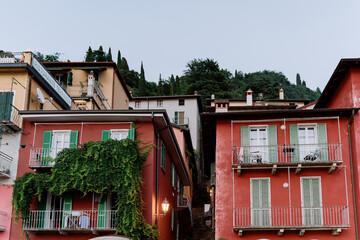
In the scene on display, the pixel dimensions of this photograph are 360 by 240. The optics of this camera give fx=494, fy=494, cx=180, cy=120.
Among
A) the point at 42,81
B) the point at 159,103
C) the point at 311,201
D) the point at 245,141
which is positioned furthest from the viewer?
the point at 159,103

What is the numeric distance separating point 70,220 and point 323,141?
1276 cm

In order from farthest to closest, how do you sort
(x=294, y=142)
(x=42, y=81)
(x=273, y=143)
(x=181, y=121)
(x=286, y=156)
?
1. (x=181, y=121)
2. (x=42, y=81)
3. (x=273, y=143)
4. (x=294, y=142)
5. (x=286, y=156)

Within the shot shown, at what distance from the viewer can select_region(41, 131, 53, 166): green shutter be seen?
23.6 metres

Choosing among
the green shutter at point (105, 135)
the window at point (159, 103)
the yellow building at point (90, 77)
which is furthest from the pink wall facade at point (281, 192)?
the window at point (159, 103)

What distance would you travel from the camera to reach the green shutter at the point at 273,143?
24.3m

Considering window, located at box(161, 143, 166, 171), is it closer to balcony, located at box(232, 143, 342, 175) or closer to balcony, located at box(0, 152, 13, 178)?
balcony, located at box(232, 143, 342, 175)

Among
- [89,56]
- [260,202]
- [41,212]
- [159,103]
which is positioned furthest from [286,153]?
[89,56]

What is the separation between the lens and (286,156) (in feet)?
79.6

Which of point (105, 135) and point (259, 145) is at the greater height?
point (105, 135)

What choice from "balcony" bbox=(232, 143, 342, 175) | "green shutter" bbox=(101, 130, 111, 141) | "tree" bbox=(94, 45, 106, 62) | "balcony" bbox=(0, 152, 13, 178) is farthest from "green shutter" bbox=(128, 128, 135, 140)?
"tree" bbox=(94, 45, 106, 62)

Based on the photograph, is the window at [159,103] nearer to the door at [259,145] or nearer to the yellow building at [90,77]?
the yellow building at [90,77]

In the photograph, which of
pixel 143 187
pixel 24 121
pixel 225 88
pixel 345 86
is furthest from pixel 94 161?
pixel 225 88

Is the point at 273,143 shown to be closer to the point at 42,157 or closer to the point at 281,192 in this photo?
the point at 281,192

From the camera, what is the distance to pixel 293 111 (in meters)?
24.6
